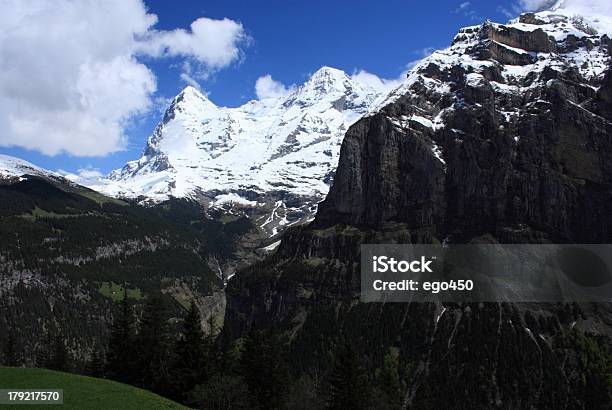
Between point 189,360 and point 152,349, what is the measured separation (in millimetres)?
11087

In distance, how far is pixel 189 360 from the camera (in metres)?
97.3

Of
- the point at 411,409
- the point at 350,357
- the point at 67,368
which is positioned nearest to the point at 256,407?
the point at 350,357

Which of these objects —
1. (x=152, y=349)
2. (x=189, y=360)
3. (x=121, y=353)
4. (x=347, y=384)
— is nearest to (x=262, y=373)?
(x=189, y=360)

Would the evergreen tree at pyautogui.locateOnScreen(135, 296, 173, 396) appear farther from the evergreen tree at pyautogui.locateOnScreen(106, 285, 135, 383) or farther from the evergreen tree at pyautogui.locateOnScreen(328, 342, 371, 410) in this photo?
the evergreen tree at pyautogui.locateOnScreen(328, 342, 371, 410)

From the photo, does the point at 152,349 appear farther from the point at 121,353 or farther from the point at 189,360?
the point at 189,360

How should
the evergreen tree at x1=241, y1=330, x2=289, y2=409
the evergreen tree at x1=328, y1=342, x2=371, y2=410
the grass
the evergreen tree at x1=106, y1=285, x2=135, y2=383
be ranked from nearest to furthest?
1. the grass
2. the evergreen tree at x1=241, y1=330, x2=289, y2=409
3. the evergreen tree at x1=328, y1=342, x2=371, y2=410
4. the evergreen tree at x1=106, y1=285, x2=135, y2=383

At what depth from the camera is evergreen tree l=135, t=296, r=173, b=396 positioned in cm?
10263

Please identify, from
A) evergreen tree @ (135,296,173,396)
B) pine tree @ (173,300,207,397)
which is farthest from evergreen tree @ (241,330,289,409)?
evergreen tree @ (135,296,173,396)

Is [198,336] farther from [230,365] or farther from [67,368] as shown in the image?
[67,368]

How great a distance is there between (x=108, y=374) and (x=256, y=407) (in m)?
31.8

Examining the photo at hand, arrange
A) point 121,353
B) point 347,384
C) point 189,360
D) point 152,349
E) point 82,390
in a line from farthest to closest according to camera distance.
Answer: point 121,353
point 152,349
point 189,360
point 347,384
point 82,390

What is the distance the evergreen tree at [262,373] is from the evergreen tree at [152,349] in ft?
45.0

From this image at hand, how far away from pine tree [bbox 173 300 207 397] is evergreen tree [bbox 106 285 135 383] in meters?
11.7

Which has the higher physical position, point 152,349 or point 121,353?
point 152,349
